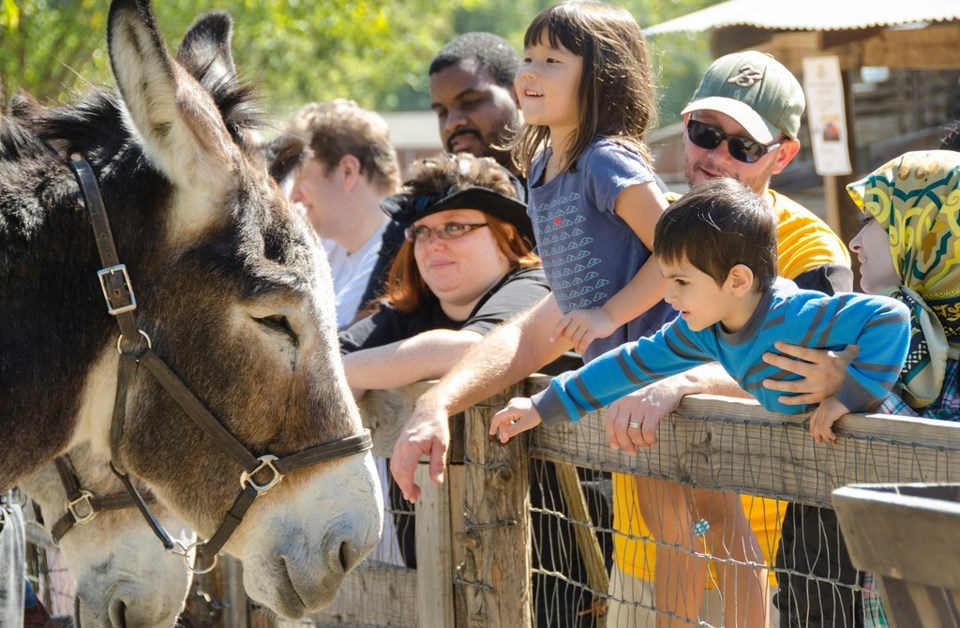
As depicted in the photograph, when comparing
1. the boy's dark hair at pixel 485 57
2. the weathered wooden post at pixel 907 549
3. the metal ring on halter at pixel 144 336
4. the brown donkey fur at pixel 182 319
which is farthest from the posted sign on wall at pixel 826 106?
the weathered wooden post at pixel 907 549

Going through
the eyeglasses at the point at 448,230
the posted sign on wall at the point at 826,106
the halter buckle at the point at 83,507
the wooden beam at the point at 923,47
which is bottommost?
the halter buckle at the point at 83,507

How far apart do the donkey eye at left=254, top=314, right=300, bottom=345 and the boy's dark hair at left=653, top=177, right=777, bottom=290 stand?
36.5 inches

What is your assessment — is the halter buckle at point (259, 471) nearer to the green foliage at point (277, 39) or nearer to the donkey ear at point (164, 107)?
the donkey ear at point (164, 107)

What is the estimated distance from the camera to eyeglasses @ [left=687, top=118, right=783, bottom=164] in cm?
317

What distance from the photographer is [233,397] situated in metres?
2.51

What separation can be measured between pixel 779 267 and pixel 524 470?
38.5 inches

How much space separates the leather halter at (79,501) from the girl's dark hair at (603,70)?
162 centimetres

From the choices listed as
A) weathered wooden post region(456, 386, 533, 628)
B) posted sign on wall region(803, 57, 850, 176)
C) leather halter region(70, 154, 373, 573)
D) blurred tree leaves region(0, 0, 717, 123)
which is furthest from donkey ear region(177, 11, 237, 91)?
posted sign on wall region(803, 57, 850, 176)

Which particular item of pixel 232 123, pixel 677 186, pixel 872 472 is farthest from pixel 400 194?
pixel 677 186

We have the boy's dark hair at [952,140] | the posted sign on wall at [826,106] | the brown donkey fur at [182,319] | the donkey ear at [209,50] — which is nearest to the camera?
the brown donkey fur at [182,319]

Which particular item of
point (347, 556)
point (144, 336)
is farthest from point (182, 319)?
point (347, 556)

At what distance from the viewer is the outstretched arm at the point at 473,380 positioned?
3018 millimetres

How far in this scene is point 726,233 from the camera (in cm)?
243

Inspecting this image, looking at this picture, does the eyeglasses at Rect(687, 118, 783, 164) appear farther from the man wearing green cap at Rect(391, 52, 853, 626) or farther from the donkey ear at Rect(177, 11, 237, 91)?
the donkey ear at Rect(177, 11, 237, 91)
